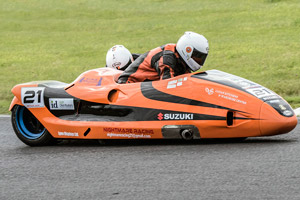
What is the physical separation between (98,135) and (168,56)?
3.79 ft

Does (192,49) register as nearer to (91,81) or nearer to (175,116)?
(175,116)

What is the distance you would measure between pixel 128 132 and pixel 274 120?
1524 mm

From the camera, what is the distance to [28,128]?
6785mm

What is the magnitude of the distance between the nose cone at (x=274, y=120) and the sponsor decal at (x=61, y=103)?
213 cm

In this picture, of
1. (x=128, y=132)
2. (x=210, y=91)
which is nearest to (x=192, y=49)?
(x=210, y=91)

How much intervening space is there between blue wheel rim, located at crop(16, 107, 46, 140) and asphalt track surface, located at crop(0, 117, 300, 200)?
27 centimetres

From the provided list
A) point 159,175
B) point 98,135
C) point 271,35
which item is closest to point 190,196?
point 159,175

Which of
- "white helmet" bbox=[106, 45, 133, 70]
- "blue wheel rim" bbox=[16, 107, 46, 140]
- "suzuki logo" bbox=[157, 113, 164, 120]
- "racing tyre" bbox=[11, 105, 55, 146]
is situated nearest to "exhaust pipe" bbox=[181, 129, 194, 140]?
"suzuki logo" bbox=[157, 113, 164, 120]

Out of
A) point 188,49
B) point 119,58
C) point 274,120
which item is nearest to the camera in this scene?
point 274,120

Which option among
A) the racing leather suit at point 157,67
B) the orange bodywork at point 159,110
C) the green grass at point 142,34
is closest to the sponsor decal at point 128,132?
the orange bodywork at point 159,110

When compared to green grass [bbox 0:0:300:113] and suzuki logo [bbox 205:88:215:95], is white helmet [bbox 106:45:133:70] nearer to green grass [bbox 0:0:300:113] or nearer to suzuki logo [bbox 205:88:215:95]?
suzuki logo [bbox 205:88:215:95]

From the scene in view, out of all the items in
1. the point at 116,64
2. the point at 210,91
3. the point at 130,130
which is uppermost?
the point at 116,64

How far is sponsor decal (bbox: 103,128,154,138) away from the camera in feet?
19.8

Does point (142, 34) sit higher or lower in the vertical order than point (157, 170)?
higher
